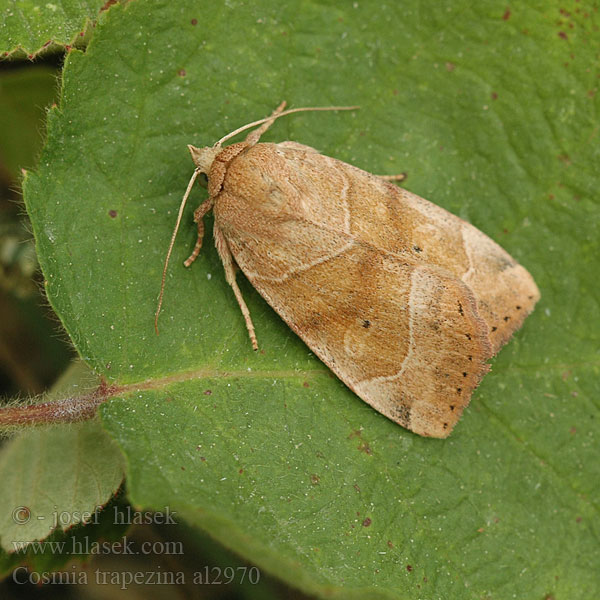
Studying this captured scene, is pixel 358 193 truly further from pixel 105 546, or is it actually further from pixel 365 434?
pixel 105 546

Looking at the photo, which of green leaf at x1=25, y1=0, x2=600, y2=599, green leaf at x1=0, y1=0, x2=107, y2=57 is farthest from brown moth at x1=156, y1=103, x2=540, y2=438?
green leaf at x1=0, y1=0, x2=107, y2=57

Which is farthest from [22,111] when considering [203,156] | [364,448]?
[364,448]

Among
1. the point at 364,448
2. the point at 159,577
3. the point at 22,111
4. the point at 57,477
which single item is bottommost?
the point at 159,577

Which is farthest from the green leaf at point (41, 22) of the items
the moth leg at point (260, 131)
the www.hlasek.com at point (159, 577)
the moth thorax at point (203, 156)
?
the www.hlasek.com at point (159, 577)

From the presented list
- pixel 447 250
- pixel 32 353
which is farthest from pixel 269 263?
pixel 32 353

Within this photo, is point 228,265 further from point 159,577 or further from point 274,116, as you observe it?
point 159,577

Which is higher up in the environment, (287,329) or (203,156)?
(203,156)

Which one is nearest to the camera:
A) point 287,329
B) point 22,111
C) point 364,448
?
point 364,448
